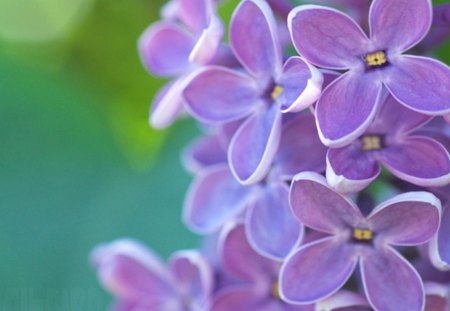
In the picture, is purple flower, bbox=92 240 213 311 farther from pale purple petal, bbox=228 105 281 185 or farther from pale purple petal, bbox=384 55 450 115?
pale purple petal, bbox=384 55 450 115

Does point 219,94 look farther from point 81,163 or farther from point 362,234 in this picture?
point 81,163

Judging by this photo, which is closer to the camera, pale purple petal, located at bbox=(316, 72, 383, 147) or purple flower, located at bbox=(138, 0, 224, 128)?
pale purple petal, located at bbox=(316, 72, 383, 147)

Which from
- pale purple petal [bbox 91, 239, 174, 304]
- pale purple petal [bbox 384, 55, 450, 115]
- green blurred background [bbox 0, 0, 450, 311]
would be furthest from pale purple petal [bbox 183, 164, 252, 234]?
green blurred background [bbox 0, 0, 450, 311]

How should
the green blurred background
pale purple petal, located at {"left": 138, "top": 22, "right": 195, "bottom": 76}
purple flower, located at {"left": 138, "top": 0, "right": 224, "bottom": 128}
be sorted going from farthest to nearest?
1. the green blurred background
2. pale purple petal, located at {"left": 138, "top": 22, "right": 195, "bottom": 76}
3. purple flower, located at {"left": 138, "top": 0, "right": 224, "bottom": 128}

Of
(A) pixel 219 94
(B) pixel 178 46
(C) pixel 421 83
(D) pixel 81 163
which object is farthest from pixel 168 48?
(D) pixel 81 163

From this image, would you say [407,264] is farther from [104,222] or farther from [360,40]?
[104,222]

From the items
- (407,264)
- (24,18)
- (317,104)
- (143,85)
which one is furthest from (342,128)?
(24,18)
